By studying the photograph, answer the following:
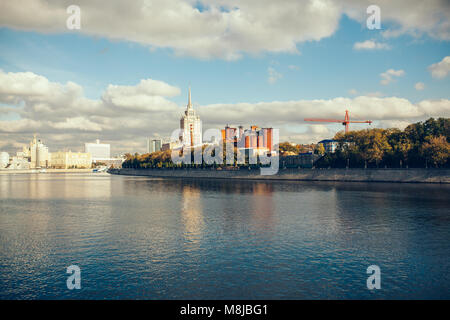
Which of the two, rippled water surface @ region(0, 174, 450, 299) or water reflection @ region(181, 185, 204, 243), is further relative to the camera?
water reflection @ region(181, 185, 204, 243)

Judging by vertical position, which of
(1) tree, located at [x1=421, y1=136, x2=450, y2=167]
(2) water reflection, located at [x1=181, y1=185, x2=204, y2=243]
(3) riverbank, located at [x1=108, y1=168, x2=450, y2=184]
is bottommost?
(2) water reflection, located at [x1=181, y1=185, x2=204, y2=243]

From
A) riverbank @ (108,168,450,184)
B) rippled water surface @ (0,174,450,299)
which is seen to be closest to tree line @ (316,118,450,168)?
riverbank @ (108,168,450,184)

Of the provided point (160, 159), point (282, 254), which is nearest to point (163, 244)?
point (282, 254)

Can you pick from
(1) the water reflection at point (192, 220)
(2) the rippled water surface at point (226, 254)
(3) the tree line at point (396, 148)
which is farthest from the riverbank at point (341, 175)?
(1) the water reflection at point (192, 220)

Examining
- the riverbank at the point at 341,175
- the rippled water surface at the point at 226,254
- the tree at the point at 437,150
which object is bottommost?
the rippled water surface at the point at 226,254

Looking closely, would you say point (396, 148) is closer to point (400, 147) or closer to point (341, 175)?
point (400, 147)

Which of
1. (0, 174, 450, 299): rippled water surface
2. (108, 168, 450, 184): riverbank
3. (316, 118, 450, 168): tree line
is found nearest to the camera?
(0, 174, 450, 299): rippled water surface

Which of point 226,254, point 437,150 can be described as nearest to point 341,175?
point 437,150

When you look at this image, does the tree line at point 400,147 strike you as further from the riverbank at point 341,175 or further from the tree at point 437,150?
the riverbank at point 341,175

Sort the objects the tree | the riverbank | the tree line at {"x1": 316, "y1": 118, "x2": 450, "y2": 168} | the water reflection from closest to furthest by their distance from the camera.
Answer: the water reflection < the tree < the tree line at {"x1": 316, "y1": 118, "x2": 450, "y2": 168} < the riverbank

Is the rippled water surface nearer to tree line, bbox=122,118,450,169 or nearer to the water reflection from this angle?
the water reflection

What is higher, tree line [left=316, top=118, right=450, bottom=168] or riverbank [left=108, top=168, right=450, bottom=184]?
tree line [left=316, top=118, right=450, bottom=168]
